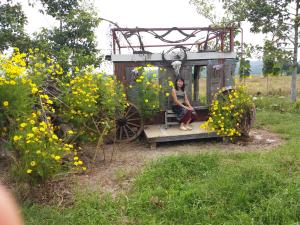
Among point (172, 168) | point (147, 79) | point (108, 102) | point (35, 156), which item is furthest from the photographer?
point (147, 79)

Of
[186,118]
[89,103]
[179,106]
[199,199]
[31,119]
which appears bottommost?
[199,199]

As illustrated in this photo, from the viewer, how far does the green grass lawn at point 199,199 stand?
378 centimetres

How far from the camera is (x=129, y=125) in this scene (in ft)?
25.7

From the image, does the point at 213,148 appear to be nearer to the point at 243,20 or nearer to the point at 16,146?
the point at 16,146

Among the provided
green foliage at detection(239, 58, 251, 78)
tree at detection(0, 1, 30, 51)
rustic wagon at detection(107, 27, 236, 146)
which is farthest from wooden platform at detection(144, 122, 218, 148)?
green foliage at detection(239, 58, 251, 78)

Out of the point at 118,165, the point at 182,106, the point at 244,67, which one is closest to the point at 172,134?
the point at 182,106

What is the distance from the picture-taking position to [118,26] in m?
7.69

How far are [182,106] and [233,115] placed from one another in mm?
1300

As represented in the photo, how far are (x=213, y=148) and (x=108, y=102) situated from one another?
247 centimetres

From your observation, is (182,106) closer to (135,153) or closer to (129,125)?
(129,125)

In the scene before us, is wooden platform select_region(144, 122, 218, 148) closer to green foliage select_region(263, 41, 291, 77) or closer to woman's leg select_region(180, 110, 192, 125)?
woman's leg select_region(180, 110, 192, 125)

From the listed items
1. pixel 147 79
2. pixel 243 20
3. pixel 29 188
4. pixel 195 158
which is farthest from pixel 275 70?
pixel 29 188

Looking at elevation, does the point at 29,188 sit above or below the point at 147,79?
below

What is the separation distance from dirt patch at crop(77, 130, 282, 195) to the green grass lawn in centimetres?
34
